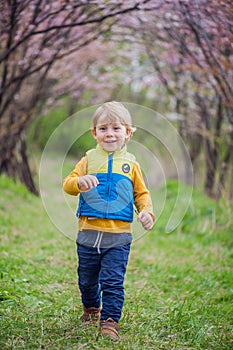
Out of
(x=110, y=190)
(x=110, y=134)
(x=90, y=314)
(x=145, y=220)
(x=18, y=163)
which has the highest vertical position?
→ (x=110, y=134)

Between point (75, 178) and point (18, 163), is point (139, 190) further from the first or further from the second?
point (18, 163)

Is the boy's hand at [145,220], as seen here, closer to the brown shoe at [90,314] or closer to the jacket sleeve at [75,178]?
the jacket sleeve at [75,178]

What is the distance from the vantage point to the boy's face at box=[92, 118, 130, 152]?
9.57 ft

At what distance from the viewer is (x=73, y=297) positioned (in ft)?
11.8

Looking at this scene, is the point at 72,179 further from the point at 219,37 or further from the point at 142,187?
the point at 219,37

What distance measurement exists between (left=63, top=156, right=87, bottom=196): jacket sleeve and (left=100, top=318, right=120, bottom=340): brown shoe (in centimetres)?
72

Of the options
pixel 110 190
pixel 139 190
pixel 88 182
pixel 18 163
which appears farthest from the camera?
pixel 18 163

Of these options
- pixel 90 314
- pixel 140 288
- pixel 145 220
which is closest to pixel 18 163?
pixel 140 288

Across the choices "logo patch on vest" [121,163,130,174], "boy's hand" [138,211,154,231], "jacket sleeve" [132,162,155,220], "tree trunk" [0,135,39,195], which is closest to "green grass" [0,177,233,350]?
"boy's hand" [138,211,154,231]

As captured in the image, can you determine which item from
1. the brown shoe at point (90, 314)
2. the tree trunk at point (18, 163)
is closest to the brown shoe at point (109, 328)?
the brown shoe at point (90, 314)

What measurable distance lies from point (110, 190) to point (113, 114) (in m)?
0.43

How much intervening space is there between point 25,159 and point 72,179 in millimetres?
7476

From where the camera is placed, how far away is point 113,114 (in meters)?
2.93

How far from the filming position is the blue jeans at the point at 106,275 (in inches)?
111
